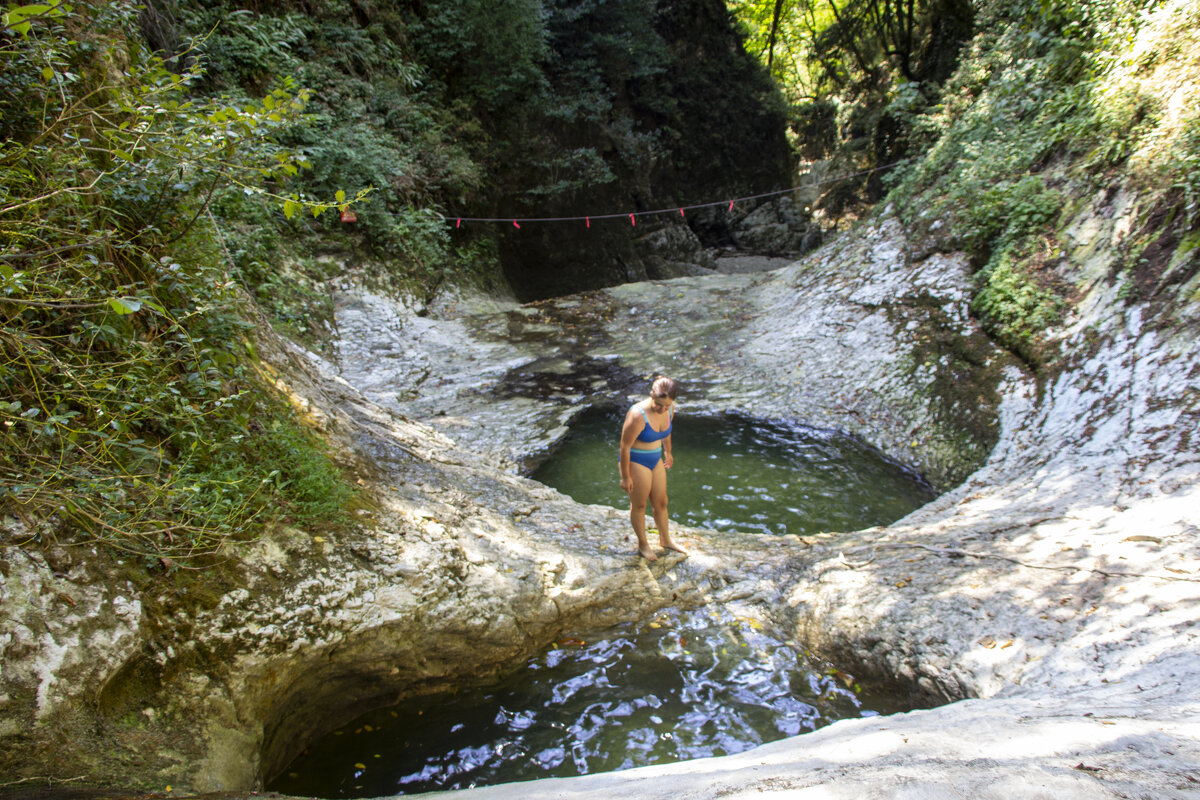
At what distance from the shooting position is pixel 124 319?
3.00 metres

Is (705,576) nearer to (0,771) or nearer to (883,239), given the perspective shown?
(0,771)

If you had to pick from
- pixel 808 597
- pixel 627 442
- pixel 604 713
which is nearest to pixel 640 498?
pixel 627 442

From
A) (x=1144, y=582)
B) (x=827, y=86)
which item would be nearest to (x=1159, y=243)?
(x=1144, y=582)

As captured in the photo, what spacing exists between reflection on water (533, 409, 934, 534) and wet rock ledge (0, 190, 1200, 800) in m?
0.41

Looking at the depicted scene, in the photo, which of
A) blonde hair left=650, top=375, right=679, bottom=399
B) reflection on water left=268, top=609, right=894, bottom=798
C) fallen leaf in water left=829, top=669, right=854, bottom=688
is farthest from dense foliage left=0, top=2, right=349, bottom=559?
fallen leaf in water left=829, top=669, right=854, bottom=688

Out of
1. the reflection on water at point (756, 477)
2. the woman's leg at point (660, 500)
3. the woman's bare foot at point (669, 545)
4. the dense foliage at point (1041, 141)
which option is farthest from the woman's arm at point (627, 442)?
the dense foliage at point (1041, 141)

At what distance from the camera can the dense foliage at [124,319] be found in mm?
2395

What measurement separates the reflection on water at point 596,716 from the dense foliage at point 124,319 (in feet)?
4.17

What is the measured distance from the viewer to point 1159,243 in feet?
18.4

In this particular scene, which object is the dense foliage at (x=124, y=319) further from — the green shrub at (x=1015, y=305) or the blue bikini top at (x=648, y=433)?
the green shrub at (x=1015, y=305)

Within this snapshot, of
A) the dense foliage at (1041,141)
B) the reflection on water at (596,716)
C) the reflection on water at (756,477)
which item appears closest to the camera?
the reflection on water at (596,716)

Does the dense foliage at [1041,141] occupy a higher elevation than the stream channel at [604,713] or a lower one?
higher

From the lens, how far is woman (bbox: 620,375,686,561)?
4293mm

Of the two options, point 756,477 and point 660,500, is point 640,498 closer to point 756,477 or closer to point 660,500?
point 660,500
